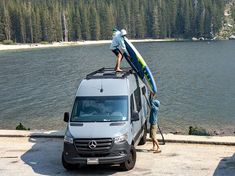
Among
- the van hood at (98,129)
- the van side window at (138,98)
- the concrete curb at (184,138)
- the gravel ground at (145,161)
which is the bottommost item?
the gravel ground at (145,161)

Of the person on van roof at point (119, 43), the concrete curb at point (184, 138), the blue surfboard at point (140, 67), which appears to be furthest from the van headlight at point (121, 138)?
the person on van roof at point (119, 43)

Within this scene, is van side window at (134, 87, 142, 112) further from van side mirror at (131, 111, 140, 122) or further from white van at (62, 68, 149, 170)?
van side mirror at (131, 111, 140, 122)

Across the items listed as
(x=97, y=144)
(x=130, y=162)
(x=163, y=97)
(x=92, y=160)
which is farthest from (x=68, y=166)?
(x=163, y=97)

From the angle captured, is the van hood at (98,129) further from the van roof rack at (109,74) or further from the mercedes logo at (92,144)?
the van roof rack at (109,74)

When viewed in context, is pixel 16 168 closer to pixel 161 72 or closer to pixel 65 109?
pixel 65 109

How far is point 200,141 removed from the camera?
62.5ft

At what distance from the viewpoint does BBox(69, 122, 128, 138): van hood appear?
1496cm

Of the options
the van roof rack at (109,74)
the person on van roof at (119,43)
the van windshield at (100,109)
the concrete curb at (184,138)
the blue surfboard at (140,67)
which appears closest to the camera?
the van windshield at (100,109)

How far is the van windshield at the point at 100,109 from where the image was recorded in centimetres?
1603

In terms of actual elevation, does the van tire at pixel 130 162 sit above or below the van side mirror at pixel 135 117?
below

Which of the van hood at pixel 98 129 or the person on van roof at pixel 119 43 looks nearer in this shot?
the van hood at pixel 98 129

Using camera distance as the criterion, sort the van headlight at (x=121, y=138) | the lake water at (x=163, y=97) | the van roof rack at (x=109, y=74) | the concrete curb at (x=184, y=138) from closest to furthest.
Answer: the van headlight at (x=121, y=138) → the van roof rack at (x=109, y=74) → the concrete curb at (x=184, y=138) → the lake water at (x=163, y=97)

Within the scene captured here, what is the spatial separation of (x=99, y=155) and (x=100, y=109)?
6.80 feet

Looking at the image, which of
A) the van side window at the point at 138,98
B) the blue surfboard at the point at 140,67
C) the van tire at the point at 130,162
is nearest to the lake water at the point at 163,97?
the blue surfboard at the point at 140,67
